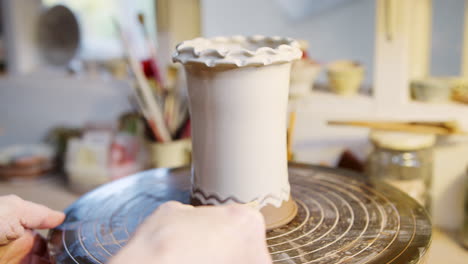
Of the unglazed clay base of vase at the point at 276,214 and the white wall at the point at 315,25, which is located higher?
the white wall at the point at 315,25

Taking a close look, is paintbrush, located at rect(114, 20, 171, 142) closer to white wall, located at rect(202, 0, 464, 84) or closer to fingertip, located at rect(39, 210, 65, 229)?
white wall, located at rect(202, 0, 464, 84)

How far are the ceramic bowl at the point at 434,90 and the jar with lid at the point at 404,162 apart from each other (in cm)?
10

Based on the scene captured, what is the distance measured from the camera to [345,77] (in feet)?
4.37

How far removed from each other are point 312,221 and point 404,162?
621 millimetres

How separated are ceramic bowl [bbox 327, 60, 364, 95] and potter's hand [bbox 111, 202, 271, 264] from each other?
2.94 feet

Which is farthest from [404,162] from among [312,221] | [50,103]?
[50,103]

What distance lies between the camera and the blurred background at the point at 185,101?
1227 mm

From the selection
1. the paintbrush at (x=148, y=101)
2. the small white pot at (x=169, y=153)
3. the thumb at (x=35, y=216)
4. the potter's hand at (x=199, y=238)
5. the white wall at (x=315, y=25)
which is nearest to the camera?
the potter's hand at (x=199, y=238)

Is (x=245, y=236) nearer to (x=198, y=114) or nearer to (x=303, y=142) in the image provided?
(x=198, y=114)

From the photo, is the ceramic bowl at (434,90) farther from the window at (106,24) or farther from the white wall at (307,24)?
the window at (106,24)

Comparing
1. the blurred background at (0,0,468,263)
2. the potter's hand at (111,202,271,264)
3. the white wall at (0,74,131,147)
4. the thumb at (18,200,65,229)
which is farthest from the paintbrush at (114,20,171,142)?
the potter's hand at (111,202,271,264)

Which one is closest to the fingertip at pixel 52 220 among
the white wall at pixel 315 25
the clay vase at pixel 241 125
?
the clay vase at pixel 241 125

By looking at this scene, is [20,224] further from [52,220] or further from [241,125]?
[241,125]

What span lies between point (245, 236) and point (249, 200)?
6.1 inches
